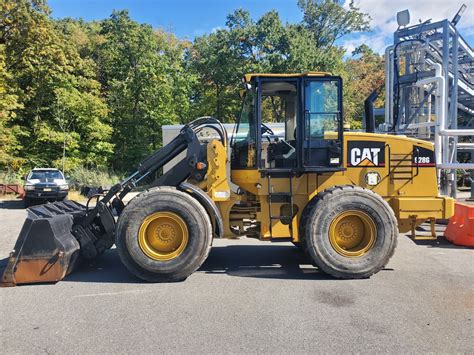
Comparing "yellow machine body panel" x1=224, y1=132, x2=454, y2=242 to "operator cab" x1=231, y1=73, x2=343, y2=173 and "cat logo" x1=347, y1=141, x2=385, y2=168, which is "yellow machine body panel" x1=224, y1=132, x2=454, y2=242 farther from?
"operator cab" x1=231, y1=73, x2=343, y2=173

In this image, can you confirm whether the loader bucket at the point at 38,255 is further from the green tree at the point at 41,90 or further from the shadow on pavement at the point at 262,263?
the green tree at the point at 41,90

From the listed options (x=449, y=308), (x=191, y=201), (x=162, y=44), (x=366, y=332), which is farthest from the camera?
(x=162, y=44)

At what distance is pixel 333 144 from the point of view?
255 inches

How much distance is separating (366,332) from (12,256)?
4587mm

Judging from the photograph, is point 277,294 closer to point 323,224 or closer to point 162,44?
point 323,224

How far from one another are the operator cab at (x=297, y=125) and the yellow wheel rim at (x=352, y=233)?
30.9 inches

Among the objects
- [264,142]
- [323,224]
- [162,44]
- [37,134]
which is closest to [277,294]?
[323,224]

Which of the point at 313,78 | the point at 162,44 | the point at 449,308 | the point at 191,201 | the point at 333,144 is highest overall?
the point at 162,44

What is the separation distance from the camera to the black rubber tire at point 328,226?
6062mm

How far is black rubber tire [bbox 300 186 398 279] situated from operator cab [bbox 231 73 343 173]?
565 mm

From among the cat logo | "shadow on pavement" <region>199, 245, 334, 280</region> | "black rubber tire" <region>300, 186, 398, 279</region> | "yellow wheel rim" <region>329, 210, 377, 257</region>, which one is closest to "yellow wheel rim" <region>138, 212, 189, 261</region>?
"shadow on pavement" <region>199, 245, 334, 280</region>

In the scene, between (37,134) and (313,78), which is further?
(37,134)

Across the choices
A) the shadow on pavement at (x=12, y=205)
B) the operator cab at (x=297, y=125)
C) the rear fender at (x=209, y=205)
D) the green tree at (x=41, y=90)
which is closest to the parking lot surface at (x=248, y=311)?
the rear fender at (x=209, y=205)

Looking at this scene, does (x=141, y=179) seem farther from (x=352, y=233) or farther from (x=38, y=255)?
(x=352, y=233)
